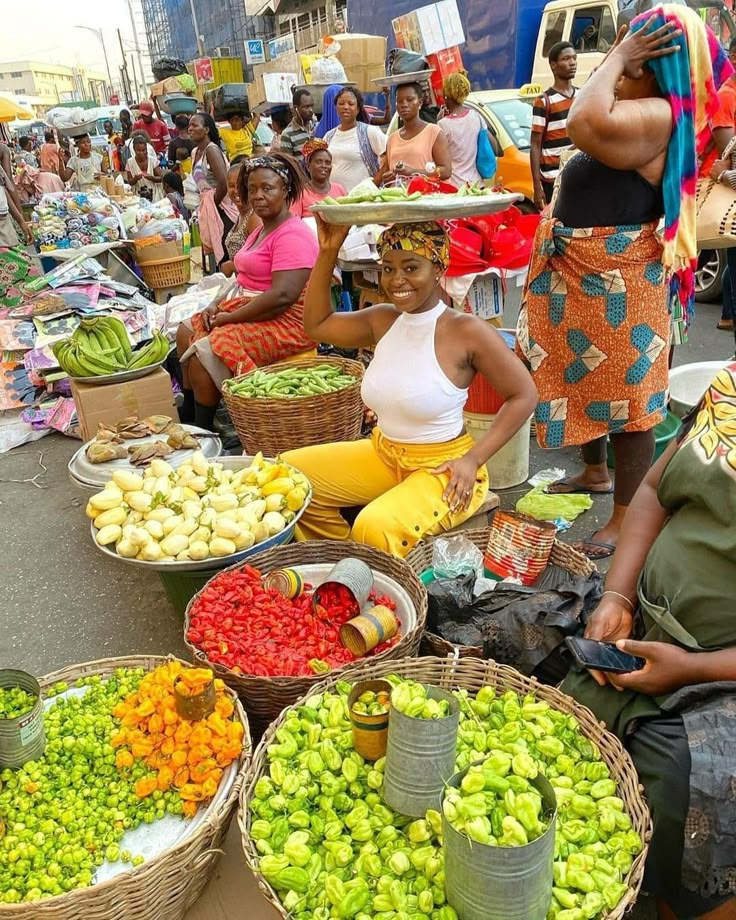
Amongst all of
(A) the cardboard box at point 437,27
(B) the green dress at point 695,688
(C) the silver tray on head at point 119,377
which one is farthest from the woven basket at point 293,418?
(A) the cardboard box at point 437,27

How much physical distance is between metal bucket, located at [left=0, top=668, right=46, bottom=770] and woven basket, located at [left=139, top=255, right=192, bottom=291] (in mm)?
5848

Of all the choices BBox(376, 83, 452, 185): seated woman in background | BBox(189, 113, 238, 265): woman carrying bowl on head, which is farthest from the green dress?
BBox(189, 113, 238, 265): woman carrying bowl on head

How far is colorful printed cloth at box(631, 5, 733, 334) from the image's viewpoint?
2428 millimetres

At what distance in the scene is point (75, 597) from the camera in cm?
327

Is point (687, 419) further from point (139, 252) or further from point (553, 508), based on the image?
point (139, 252)

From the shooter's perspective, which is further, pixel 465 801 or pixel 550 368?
pixel 550 368

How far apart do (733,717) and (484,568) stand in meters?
1.26

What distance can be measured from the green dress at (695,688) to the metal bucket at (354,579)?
0.75 meters

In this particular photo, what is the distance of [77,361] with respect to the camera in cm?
406

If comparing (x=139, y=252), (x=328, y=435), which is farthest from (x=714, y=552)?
(x=139, y=252)

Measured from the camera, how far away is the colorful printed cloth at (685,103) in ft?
7.97

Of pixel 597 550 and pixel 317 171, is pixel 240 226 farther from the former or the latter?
pixel 597 550

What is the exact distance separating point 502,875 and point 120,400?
3.57 m

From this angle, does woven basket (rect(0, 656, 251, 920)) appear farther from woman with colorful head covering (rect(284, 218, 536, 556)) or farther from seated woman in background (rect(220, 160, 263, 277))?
seated woman in background (rect(220, 160, 263, 277))
